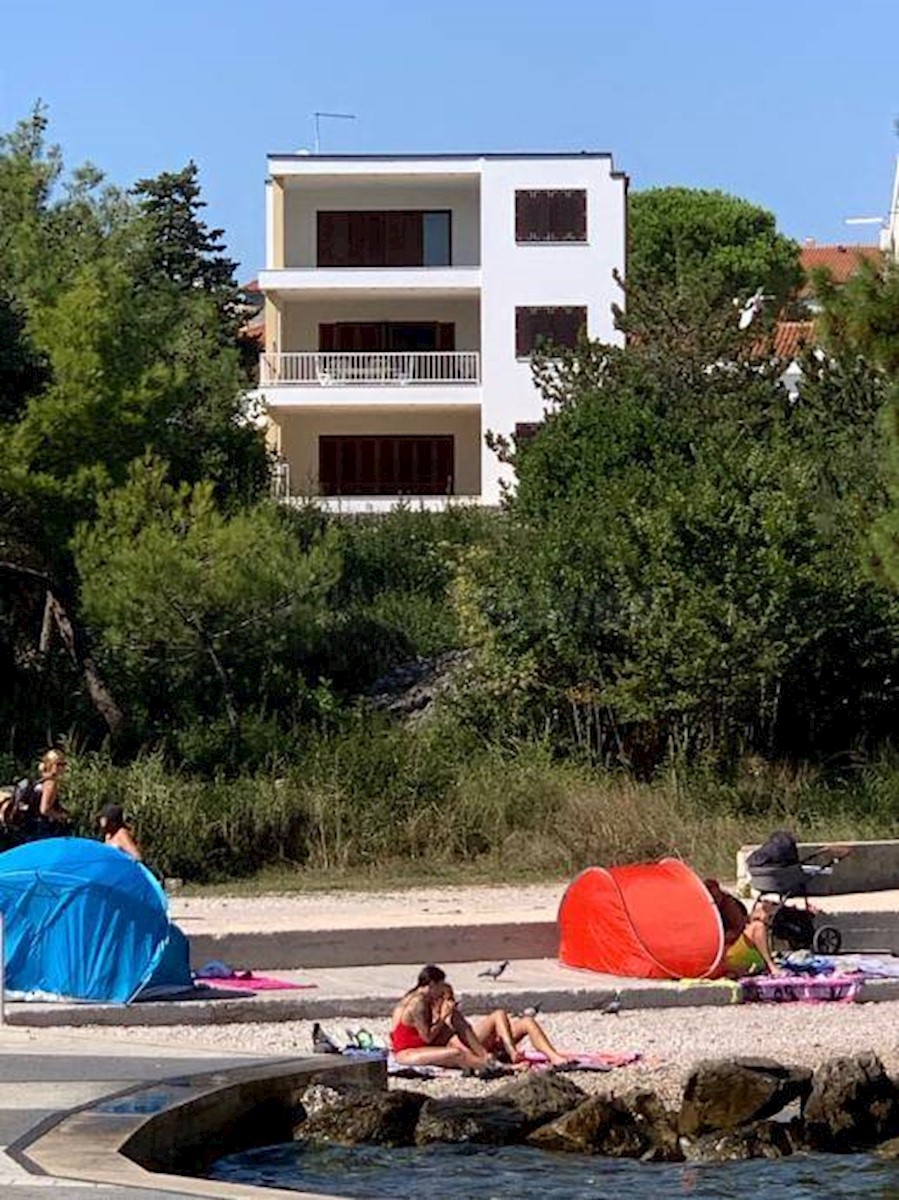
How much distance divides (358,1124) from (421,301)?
150 ft

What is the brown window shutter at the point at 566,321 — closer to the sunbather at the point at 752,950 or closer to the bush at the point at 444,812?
the bush at the point at 444,812

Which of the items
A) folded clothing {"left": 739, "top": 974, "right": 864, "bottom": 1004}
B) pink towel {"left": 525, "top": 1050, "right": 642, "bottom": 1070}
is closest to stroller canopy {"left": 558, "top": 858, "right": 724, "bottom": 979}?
folded clothing {"left": 739, "top": 974, "right": 864, "bottom": 1004}

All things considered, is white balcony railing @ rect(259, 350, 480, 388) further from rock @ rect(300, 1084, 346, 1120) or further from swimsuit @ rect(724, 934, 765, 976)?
rock @ rect(300, 1084, 346, 1120)

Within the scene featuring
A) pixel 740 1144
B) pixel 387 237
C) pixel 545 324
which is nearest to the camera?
pixel 740 1144

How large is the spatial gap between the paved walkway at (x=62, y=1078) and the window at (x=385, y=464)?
42.6m

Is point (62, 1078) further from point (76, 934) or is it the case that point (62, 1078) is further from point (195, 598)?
Result: point (195, 598)

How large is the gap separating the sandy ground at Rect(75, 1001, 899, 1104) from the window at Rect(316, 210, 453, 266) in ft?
137

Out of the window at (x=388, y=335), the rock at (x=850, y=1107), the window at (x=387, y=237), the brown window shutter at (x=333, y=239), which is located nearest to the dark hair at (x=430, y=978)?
the rock at (x=850, y=1107)

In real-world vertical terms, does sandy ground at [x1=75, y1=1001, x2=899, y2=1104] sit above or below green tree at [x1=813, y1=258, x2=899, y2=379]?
below

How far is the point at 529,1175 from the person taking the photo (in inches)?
567

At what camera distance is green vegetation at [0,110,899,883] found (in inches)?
1139

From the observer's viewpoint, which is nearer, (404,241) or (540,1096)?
(540,1096)

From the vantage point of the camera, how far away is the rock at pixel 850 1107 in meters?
15.5

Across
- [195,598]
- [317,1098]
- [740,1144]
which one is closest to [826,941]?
[740,1144]
